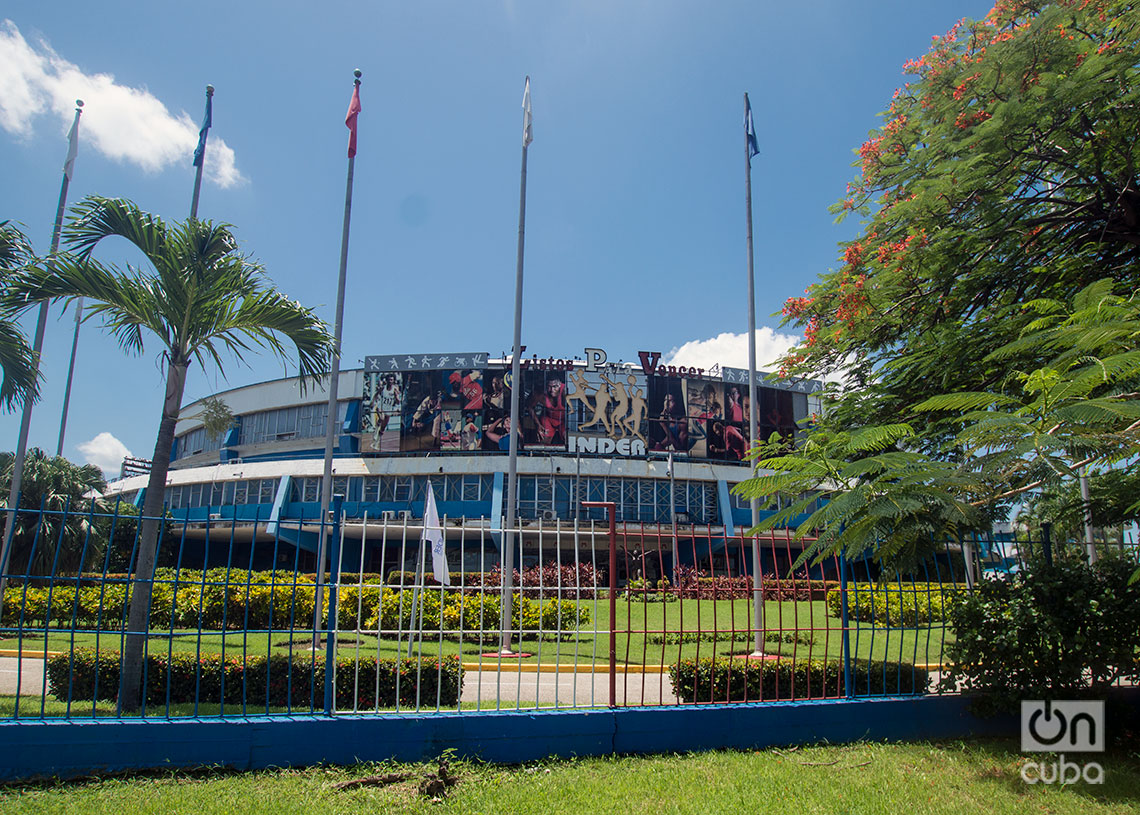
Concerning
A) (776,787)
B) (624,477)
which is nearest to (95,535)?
(776,787)

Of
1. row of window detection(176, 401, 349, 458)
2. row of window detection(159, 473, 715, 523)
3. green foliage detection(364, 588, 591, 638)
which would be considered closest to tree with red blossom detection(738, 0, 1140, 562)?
green foliage detection(364, 588, 591, 638)

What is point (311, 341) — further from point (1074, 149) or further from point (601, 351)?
point (601, 351)

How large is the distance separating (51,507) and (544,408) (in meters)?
24.3

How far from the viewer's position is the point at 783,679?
26.1ft

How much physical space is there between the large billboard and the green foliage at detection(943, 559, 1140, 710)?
32.8m

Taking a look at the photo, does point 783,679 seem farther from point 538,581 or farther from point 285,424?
point 285,424

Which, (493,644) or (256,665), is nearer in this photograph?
(256,665)

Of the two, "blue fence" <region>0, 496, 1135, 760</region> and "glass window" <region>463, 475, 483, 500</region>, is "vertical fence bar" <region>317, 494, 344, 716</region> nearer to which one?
"blue fence" <region>0, 496, 1135, 760</region>

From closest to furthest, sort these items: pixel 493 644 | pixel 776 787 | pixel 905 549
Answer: pixel 776 787 → pixel 905 549 → pixel 493 644

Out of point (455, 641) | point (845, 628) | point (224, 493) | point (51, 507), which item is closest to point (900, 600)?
point (845, 628)

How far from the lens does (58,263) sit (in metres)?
7.04

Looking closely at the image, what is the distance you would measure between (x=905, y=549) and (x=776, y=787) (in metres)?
2.24

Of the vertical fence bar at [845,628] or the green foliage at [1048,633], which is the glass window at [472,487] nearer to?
the vertical fence bar at [845,628]

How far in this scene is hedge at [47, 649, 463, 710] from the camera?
25.2ft
